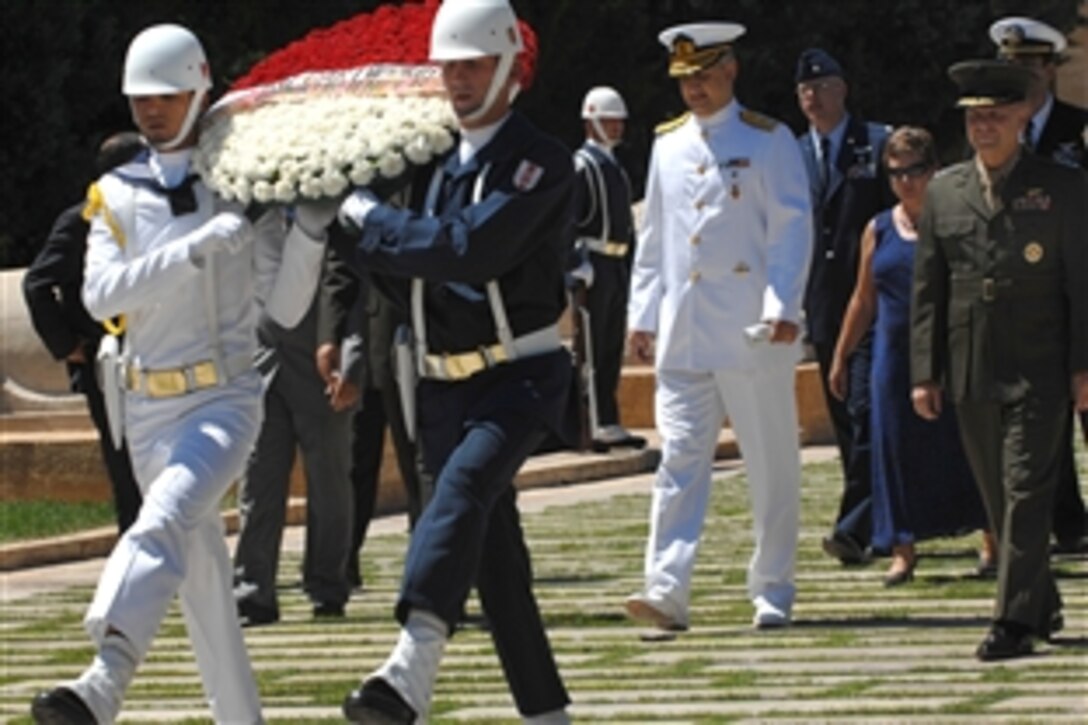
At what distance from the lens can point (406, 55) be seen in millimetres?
9547

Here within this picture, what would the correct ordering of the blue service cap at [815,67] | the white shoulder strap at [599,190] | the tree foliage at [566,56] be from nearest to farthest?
the blue service cap at [815,67] → the white shoulder strap at [599,190] → the tree foliage at [566,56]

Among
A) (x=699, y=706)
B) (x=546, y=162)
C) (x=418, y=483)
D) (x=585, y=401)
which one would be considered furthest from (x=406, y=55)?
(x=585, y=401)

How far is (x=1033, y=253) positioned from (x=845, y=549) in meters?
3.31

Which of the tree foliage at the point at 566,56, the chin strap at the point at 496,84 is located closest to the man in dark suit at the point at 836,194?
the chin strap at the point at 496,84

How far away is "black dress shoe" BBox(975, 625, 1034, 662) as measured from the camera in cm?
1095

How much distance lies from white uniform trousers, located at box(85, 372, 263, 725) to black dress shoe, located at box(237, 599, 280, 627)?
10.9 ft

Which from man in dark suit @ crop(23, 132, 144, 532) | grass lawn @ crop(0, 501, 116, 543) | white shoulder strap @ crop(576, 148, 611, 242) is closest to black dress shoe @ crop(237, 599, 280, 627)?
man in dark suit @ crop(23, 132, 144, 532)

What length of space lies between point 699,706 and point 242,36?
22.0 metres

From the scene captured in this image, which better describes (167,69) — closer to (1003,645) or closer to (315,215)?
(315,215)

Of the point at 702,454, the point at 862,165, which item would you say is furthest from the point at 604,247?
the point at 702,454

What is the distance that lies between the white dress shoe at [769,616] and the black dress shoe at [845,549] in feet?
6.64

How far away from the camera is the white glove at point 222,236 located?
967 centimetres

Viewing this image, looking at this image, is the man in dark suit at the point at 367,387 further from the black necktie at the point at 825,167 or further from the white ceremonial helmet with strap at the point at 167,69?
the black necktie at the point at 825,167

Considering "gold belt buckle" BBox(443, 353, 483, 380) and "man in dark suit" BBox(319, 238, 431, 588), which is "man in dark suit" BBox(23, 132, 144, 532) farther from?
"gold belt buckle" BBox(443, 353, 483, 380)
